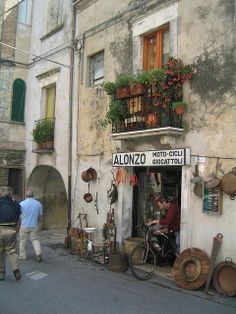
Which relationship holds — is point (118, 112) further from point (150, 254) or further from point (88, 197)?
point (150, 254)

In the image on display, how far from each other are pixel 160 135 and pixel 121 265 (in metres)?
3.00

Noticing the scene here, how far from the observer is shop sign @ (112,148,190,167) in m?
9.41

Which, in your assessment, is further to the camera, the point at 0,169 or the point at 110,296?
the point at 0,169

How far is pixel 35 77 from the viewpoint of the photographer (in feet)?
52.4

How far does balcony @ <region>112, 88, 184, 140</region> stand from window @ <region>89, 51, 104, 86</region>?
2.31 m

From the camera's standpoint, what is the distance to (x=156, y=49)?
10703 millimetres

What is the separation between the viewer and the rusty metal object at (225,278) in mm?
8055

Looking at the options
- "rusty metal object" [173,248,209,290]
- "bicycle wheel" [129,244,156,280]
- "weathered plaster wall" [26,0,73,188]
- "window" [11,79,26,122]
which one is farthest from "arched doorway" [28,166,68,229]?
"rusty metal object" [173,248,209,290]

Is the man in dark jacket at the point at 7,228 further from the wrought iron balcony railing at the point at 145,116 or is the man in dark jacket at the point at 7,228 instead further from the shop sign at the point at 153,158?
the wrought iron balcony railing at the point at 145,116

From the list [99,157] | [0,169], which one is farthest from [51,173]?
[99,157]

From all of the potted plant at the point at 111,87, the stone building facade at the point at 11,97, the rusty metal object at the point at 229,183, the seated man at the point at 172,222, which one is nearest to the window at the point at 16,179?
the stone building facade at the point at 11,97

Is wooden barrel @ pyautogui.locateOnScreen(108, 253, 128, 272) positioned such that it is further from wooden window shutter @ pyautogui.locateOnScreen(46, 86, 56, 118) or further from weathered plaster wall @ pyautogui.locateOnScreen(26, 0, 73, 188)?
wooden window shutter @ pyautogui.locateOnScreen(46, 86, 56, 118)

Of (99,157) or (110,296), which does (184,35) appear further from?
(110,296)

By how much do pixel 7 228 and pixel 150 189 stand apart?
12.5 ft
